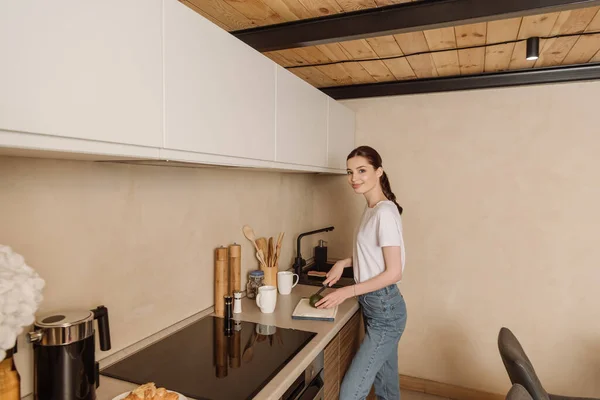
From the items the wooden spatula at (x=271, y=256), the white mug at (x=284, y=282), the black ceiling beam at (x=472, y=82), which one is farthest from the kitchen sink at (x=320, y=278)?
the black ceiling beam at (x=472, y=82)

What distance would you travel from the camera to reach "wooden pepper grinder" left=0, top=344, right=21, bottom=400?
2.85 ft

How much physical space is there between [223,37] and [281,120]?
48cm

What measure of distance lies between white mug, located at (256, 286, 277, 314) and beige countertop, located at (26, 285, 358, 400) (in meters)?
0.03

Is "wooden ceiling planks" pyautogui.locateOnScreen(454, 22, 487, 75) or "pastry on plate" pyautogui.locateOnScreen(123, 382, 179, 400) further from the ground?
"wooden ceiling planks" pyautogui.locateOnScreen(454, 22, 487, 75)

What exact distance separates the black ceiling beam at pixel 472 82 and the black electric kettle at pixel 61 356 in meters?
2.29

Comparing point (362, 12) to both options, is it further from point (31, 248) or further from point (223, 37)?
point (31, 248)

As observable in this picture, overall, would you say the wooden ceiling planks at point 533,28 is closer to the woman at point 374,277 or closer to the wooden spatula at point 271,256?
the woman at point 374,277

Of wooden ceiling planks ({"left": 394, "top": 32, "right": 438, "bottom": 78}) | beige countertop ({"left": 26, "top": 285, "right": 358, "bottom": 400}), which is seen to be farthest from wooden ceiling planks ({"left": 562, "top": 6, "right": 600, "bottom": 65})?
beige countertop ({"left": 26, "top": 285, "right": 358, "bottom": 400})

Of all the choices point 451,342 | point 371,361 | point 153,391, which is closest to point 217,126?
point 153,391

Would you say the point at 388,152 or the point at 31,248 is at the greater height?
the point at 388,152

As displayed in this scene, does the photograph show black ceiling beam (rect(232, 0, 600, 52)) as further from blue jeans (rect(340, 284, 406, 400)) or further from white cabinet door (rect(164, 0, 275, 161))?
blue jeans (rect(340, 284, 406, 400))

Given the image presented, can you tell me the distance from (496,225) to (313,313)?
4.82 feet

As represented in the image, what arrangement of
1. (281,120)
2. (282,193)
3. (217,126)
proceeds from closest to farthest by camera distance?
(217,126), (281,120), (282,193)

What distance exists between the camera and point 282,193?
8.26 ft
